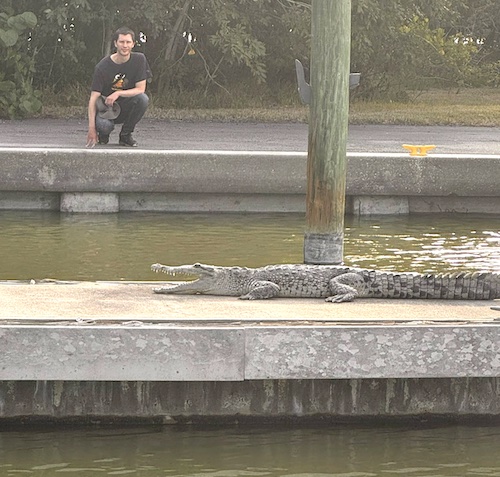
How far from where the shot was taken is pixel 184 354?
7.02 meters

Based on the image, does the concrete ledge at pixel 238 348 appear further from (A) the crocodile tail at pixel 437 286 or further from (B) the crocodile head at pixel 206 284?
(B) the crocodile head at pixel 206 284

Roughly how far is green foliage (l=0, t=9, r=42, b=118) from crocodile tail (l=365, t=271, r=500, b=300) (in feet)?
45.7

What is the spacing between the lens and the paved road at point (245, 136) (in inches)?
695

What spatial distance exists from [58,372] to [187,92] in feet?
60.0

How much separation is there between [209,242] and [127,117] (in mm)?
4694

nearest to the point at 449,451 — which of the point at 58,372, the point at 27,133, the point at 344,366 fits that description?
the point at 344,366

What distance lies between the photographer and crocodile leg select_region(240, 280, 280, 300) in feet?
27.5

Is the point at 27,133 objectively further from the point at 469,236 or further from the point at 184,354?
the point at 184,354

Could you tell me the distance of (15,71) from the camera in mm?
22281

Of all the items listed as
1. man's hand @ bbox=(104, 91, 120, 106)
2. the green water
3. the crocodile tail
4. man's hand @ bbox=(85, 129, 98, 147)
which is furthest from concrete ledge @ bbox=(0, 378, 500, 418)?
man's hand @ bbox=(104, 91, 120, 106)

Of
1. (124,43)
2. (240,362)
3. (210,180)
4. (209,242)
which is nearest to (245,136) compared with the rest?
(124,43)

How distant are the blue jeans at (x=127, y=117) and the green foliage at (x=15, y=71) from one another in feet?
17.2

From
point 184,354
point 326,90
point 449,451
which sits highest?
point 326,90

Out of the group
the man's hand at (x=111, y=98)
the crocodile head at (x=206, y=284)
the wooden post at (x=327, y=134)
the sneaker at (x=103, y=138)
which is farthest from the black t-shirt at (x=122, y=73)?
the crocodile head at (x=206, y=284)
